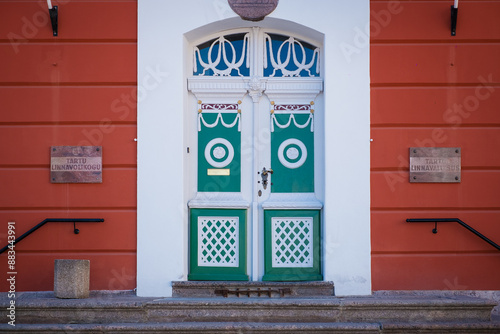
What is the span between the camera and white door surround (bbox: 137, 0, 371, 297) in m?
6.86

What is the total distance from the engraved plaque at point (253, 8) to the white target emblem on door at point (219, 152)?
4.76 ft

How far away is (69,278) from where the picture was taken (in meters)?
6.46

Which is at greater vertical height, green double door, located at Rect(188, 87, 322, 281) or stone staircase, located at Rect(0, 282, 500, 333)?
green double door, located at Rect(188, 87, 322, 281)

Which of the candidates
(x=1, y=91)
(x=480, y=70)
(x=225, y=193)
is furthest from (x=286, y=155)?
(x=1, y=91)

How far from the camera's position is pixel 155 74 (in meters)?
6.96

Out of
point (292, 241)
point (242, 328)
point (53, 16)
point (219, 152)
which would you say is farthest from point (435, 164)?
point (53, 16)

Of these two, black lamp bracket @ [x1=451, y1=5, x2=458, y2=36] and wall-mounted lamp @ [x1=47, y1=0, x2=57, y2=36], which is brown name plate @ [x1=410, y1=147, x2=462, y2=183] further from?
wall-mounted lamp @ [x1=47, y1=0, x2=57, y2=36]

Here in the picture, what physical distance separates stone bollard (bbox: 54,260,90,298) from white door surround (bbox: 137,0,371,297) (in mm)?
642

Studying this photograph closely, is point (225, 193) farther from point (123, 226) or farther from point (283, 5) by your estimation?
point (283, 5)

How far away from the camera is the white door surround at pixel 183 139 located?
6.86 metres

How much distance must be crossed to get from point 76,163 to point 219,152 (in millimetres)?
1627

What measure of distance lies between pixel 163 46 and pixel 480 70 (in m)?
3.59

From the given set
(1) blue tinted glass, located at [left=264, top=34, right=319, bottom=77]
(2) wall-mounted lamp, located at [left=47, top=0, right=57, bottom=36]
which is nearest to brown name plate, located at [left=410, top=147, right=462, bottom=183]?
(1) blue tinted glass, located at [left=264, top=34, right=319, bottom=77]

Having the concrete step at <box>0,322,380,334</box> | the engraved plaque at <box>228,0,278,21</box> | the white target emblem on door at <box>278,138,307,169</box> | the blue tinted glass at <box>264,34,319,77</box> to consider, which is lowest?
the concrete step at <box>0,322,380,334</box>
